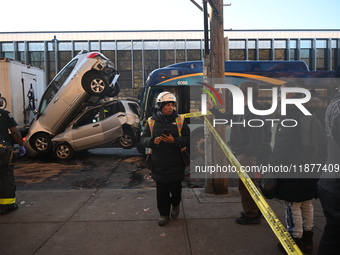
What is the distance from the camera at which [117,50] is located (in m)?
32.1

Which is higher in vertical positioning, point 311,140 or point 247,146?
point 311,140

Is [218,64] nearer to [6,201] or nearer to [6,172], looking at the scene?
[6,172]

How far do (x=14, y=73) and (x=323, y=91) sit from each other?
10157 mm

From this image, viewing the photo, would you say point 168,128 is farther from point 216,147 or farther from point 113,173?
point 113,173

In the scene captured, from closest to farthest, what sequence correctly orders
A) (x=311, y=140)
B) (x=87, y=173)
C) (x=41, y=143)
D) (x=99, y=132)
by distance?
(x=311, y=140) → (x=87, y=173) → (x=99, y=132) → (x=41, y=143)

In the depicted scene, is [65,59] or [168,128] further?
[65,59]

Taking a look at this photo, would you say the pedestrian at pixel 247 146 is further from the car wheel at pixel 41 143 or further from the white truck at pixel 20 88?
the white truck at pixel 20 88

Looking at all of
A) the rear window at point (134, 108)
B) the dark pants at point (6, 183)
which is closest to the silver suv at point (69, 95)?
the rear window at point (134, 108)

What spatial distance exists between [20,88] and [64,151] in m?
2.81

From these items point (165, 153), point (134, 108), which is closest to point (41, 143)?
point (134, 108)

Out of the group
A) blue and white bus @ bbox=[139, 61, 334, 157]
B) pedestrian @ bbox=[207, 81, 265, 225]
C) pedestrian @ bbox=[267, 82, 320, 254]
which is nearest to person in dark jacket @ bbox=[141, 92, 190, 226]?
pedestrian @ bbox=[207, 81, 265, 225]

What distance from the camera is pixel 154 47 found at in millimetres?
31844

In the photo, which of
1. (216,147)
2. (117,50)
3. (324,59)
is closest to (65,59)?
(117,50)

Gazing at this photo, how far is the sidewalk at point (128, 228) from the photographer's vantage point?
11.8 ft
